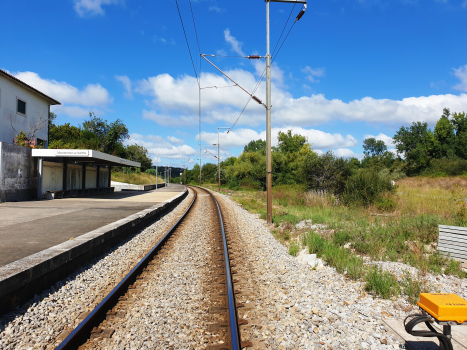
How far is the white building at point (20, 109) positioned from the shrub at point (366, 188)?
76.3ft

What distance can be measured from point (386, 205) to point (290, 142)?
69.9 m

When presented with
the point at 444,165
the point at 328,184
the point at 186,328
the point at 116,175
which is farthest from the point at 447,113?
the point at 186,328

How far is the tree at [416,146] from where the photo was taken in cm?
6775

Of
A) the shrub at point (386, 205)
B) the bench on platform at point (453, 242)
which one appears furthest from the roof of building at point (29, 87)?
the bench on platform at point (453, 242)

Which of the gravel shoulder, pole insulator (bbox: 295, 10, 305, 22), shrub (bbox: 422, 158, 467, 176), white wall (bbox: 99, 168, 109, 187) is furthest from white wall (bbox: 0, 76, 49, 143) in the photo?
shrub (bbox: 422, 158, 467, 176)

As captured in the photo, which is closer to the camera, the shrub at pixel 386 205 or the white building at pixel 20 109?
the shrub at pixel 386 205

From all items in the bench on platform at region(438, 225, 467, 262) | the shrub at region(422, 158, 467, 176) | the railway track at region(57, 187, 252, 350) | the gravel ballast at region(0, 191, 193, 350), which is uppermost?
the shrub at region(422, 158, 467, 176)

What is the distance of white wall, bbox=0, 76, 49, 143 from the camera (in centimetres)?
2283

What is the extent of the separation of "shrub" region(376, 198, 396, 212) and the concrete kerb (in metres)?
12.0

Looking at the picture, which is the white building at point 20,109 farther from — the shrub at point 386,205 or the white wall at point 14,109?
the shrub at point 386,205

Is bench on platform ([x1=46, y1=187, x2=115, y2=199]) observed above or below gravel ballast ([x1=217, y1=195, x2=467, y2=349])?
above

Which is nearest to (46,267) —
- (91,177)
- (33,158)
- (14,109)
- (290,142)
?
(33,158)

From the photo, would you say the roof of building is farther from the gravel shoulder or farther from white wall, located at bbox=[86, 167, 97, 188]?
the gravel shoulder

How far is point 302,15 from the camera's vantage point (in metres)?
10.9
